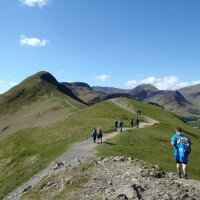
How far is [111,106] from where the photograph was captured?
407ft

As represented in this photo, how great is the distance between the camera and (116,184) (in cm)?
2733

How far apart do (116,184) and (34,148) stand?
40071 millimetres

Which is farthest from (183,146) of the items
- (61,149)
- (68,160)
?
(61,149)

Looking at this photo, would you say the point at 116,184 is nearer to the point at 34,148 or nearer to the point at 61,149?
the point at 61,149

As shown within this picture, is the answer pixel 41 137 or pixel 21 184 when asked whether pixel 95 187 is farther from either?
pixel 41 137

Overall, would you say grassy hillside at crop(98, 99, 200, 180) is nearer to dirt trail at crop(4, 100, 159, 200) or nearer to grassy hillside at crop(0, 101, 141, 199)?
dirt trail at crop(4, 100, 159, 200)

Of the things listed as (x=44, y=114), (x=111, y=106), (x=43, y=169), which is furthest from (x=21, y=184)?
(x=44, y=114)

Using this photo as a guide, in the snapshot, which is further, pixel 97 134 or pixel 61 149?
pixel 97 134

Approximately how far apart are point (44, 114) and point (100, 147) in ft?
→ 370

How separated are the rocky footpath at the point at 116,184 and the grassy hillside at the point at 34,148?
1568cm

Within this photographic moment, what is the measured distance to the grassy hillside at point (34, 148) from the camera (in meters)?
50.7

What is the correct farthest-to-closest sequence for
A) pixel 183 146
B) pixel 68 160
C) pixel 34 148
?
pixel 34 148
pixel 68 160
pixel 183 146

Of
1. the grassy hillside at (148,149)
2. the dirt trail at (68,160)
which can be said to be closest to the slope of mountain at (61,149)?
the grassy hillside at (148,149)

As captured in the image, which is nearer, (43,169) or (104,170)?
(104,170)
